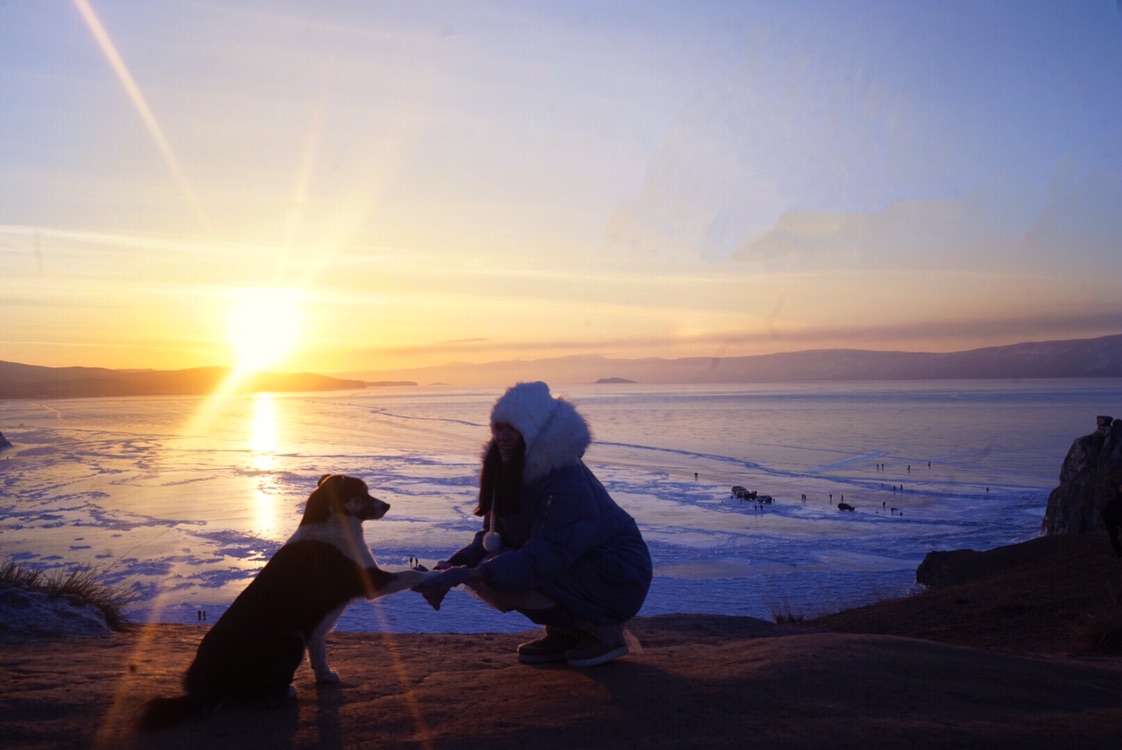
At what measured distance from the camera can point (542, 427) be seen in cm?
495

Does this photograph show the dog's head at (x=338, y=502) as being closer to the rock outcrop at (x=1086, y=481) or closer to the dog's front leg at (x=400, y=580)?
the dog's front leg at (x=400, y=580)

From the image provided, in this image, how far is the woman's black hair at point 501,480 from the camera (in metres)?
5.02

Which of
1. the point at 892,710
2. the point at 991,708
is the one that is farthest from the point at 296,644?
the point at 991,708

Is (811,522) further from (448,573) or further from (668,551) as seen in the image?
(448,573)

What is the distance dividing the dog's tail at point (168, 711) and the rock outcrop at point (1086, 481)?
18336 mm

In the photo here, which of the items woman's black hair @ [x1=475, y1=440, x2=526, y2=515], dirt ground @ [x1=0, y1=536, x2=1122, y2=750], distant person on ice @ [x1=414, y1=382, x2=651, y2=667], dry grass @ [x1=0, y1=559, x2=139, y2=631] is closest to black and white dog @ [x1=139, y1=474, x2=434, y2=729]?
dirt ground @ [x1=0, y1=536, x2=1122, y2=750]

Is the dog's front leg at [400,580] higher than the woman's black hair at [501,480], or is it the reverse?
the woman's black hair at [501,480]

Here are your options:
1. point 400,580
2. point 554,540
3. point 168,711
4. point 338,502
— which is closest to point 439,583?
point 400,580

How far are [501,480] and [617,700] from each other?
1379 mm

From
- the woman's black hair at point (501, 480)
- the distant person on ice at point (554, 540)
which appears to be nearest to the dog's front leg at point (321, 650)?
the distant person on ice at point (554, 540)

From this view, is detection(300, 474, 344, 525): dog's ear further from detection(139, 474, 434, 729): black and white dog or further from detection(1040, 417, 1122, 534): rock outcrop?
detection(1040, 417, 1122, 534): rock outcrop

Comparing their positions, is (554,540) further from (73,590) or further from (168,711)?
(73,590)

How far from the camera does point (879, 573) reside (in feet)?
59.4

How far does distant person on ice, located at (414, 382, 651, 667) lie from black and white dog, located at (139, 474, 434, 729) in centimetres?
45
